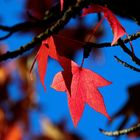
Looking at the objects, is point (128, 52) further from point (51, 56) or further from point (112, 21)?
point (51, 56)

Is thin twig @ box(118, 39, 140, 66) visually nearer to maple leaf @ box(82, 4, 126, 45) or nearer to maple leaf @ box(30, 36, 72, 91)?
maple leaf @ box(82, 4, 126, 45)

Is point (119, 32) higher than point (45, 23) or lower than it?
higher

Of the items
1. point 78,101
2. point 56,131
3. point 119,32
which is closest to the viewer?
point 119,32

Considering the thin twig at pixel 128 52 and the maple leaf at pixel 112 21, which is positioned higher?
the maple leaf at pixel 112 21

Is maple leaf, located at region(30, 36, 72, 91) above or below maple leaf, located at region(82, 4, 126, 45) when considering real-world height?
below

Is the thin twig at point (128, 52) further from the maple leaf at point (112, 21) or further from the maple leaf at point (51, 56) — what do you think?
the maple leaf at point (51, 56)

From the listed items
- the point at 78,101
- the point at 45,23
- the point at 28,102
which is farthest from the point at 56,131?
the point at 78,101

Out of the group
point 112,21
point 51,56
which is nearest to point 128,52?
point 112,21

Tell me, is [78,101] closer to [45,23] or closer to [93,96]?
[93,96]
